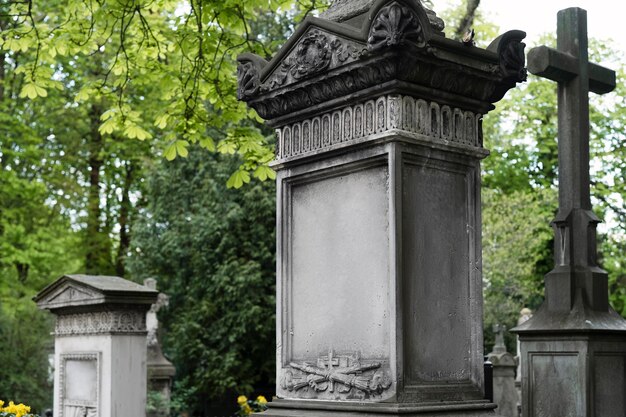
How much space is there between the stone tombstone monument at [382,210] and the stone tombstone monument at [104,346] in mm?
6344

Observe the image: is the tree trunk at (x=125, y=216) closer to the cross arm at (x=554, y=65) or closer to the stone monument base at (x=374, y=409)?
the cross arm at (x=554, y=65)

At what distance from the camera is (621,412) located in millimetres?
9219

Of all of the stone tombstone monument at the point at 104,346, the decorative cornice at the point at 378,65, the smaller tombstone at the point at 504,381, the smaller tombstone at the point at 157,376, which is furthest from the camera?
the smaller tombstone at the point at 157,376

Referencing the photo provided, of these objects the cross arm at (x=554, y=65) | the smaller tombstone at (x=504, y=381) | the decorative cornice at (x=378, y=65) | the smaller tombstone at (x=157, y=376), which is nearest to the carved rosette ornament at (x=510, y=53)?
the decorative cornice at (x=378, y=65)

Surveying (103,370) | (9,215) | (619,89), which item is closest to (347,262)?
(103,370)

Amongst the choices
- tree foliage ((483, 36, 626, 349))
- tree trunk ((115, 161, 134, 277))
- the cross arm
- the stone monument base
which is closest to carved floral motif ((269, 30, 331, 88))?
the stone monument base

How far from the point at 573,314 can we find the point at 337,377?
18.9ft

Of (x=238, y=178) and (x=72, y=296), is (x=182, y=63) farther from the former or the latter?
(x=72, y=296)

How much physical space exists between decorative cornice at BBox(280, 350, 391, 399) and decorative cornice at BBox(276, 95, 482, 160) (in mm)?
1036

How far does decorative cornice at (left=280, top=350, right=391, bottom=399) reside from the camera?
405 cm

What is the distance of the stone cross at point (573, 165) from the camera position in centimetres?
952

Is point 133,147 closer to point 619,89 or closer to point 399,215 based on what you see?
point 619,89

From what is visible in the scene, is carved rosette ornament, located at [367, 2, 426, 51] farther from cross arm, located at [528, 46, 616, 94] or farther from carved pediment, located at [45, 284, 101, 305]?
carved pediment, located at [45, 284, 101, 305]

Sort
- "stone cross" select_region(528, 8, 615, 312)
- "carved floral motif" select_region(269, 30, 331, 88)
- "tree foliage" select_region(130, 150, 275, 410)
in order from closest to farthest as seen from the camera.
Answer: "carved floral motif" select_region(269, 30, 331, 88) → "stone cross" select_region(528, 8, 615, 312) → "tree foliage" select_region(130, 150, 275, 410)
